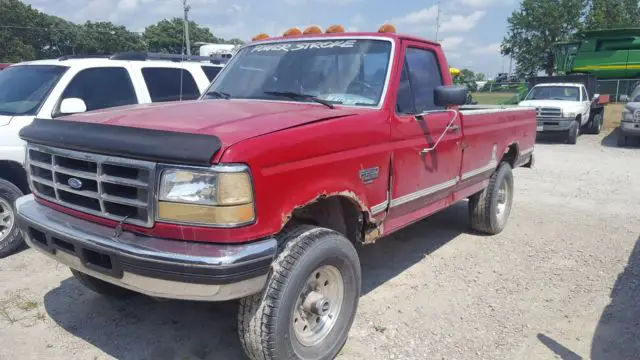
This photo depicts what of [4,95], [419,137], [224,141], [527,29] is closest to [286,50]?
[419,137]

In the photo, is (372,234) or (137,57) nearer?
(372,234)

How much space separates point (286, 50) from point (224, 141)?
1.98 metres

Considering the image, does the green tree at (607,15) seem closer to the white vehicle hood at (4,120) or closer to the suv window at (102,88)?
the suv window at (102,88)

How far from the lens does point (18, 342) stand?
3.36 metres

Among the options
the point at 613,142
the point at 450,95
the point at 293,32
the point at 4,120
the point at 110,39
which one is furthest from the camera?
the point at 110,39

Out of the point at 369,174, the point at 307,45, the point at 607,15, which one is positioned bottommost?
the point at 369,174

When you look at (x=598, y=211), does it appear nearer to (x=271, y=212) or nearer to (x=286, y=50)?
(x=286, y=50)

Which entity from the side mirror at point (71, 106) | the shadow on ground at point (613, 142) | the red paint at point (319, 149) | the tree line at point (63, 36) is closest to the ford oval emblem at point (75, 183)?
the red paint at point (319, 149)

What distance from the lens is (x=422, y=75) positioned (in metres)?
4.27

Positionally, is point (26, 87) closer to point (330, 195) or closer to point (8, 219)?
point (8, 219)

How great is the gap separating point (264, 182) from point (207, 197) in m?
0.29

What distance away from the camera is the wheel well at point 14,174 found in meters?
5.00

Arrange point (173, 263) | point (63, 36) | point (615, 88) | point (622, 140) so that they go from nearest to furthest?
point (173, 263) → point (622, 140) → point (615, 88) → point (63, 36)

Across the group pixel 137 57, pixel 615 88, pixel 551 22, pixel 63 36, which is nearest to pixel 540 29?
pixel 551 22
